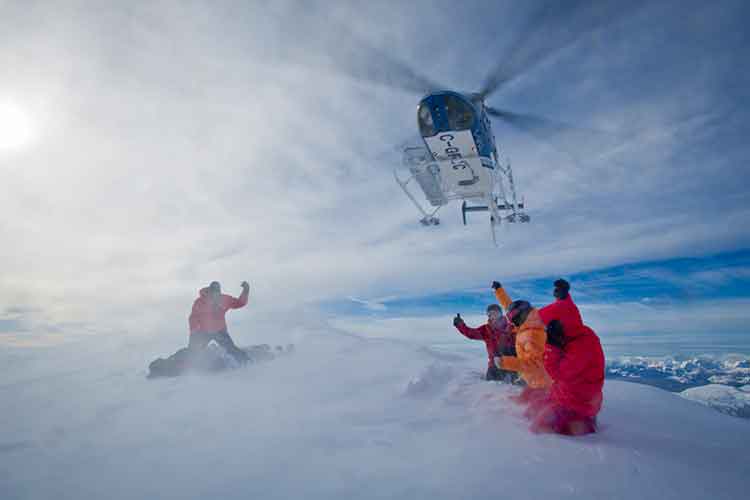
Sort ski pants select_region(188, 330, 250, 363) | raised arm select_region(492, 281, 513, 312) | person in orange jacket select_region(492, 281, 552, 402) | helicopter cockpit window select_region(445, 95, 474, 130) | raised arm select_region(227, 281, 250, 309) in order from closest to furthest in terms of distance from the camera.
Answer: person in orange jacket select_region(492, 281, 552, 402) < raised arm select_region(492, 281, 513, 312) < ski pants select_region(188, 330, 250, 363) < raised arm select_region(227, 281, 250, 309) < helicopter cockpit window select_region(445, 95, 474, 130)

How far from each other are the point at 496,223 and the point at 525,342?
939 cm

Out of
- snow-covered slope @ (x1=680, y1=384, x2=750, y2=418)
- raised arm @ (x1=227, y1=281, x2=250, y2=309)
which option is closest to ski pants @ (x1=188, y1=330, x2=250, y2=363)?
raised arm @ (x1=227, y1=281, x2=250, y2=309)

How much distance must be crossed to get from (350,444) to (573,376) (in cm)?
262

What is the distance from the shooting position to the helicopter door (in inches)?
429

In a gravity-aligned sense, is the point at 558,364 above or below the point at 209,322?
below

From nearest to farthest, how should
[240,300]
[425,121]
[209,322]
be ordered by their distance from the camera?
[209,322] → [240,300] → [425,121]

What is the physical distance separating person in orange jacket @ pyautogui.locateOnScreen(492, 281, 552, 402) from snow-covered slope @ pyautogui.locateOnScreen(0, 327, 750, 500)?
473mm

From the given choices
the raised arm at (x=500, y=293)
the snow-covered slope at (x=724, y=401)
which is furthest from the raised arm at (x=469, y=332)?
the snow-covered slope at (x=724, y=401)

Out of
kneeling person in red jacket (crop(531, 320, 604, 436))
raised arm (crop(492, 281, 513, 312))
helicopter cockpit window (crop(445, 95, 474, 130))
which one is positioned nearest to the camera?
kneeling person in red jacket (crop(531, 320, 604, 436))

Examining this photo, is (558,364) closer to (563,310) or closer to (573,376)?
(573,376)

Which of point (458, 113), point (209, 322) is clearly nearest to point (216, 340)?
point (209, 322)

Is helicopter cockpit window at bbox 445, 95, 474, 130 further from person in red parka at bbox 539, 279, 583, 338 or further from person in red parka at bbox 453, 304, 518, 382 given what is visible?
person in red parka at bbox 539, 279, 583, 338

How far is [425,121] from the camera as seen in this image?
35.8 ft

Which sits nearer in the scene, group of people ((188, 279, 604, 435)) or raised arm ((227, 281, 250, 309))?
group of people ((188, 279, 604, 435))
